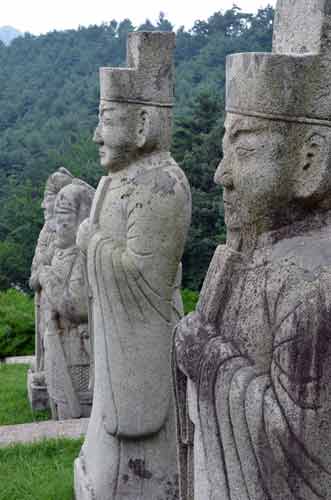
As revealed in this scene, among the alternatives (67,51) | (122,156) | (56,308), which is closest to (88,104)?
(67,51)

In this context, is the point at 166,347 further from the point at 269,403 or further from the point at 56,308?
the point at 56,308

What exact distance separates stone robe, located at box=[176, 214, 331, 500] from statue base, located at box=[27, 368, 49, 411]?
614 centimetres

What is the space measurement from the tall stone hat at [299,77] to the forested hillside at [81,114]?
1509cm

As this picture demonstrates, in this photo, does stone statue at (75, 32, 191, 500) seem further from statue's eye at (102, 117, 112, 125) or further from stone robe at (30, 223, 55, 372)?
stone robe at (30, 223, 55, 372)

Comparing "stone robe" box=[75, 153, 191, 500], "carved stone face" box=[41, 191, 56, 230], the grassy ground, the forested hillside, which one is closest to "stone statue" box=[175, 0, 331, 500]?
"stone robe" box=[75, 153, 191, 500]

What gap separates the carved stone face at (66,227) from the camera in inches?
280

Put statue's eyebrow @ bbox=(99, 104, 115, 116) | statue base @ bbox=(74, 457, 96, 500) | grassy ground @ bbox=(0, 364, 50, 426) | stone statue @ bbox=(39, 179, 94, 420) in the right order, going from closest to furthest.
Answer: statue's eyebrow @ bbox=(99, 104, 115, 116) → statue base @ bbox=(74, 457, 96, 500) → stone statue @ bbox=(39, 179, 94, 420) → grassy ground @ bbox=(0, 364, 50, 426)

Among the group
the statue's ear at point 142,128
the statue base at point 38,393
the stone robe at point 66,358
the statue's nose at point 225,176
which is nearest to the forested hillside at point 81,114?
the statue base at point 38,393

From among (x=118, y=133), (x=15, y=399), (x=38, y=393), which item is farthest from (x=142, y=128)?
(x=15, y=399)

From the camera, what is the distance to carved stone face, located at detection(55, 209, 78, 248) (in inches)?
280

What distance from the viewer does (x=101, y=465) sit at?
4730 millimetres

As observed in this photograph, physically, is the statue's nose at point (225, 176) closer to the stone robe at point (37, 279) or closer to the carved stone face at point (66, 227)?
the carved stone face at point (66, 227)

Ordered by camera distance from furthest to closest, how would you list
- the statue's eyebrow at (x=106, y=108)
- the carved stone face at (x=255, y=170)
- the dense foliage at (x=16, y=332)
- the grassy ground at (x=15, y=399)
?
the dense foliage at (x=16, y=332), the grassy ground at (x=15, y=399), the statue's eyebrow at (x=106, y=108), the carved stone face at (x=255, y=170)

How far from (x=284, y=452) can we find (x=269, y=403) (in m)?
0.16
